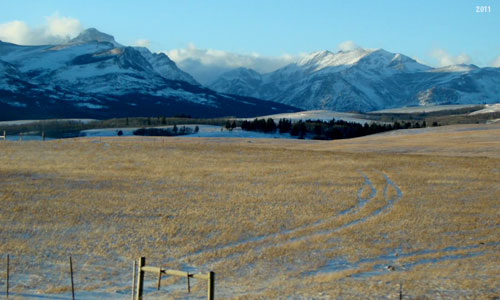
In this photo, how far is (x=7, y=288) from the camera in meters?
26.8

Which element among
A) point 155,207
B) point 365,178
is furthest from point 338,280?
point 365,178

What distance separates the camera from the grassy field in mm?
28391

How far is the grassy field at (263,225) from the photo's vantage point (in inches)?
1118

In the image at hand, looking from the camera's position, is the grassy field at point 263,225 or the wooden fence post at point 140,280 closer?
the wooden fence post at point 140,280

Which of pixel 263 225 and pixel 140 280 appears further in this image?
pixel 263 225

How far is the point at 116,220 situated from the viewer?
41.4 meters

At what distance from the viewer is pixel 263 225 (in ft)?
131

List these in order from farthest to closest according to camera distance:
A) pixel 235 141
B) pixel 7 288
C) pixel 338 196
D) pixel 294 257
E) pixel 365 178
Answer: pixel 235 141 → pixel 365 178 → pixel 338 196 → pixel 294 257 → pixel 7 288

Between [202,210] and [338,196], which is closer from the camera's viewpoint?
[202,210]

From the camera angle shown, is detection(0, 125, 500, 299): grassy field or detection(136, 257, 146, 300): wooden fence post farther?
detection(0, 125, 500, 299): grassy field

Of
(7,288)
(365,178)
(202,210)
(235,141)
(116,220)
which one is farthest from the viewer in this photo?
(235,141)

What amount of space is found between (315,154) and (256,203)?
33.2 meters

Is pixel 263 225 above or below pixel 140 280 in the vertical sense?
below

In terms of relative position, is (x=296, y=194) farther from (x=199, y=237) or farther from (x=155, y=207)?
(x=199, y=237)
